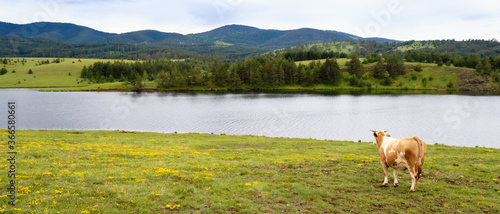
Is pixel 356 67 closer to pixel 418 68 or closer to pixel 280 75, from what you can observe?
pixel 418 68

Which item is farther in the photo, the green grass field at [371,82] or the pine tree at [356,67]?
the pine tree at [356,67]

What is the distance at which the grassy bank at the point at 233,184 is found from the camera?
1140cm

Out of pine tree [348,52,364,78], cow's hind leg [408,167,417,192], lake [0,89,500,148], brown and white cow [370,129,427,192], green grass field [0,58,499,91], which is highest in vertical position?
pine tree [348,52,364,78]

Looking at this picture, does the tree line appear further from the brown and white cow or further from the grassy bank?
the brown and white cow

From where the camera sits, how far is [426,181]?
1523cm

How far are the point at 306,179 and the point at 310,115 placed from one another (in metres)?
50.4

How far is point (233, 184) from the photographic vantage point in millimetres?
14461

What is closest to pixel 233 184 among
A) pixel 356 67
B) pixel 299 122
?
pixel 299 122

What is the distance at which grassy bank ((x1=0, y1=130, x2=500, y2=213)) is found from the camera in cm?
1140

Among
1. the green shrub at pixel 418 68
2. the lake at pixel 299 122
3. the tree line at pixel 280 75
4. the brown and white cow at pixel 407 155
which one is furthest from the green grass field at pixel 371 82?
the brown and white cow at pixel 407 155

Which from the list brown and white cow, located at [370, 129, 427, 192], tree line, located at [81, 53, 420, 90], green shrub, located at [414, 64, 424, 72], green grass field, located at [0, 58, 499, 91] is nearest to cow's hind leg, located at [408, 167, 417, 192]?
brown and white cow, located at [370, 129, 427, 192]

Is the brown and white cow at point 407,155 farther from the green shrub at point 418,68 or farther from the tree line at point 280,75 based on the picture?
the green shrub at point 418,68

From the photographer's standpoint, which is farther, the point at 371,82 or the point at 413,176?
the point at 371,82

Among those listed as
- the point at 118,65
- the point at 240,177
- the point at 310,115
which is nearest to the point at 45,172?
the point at 240,177
